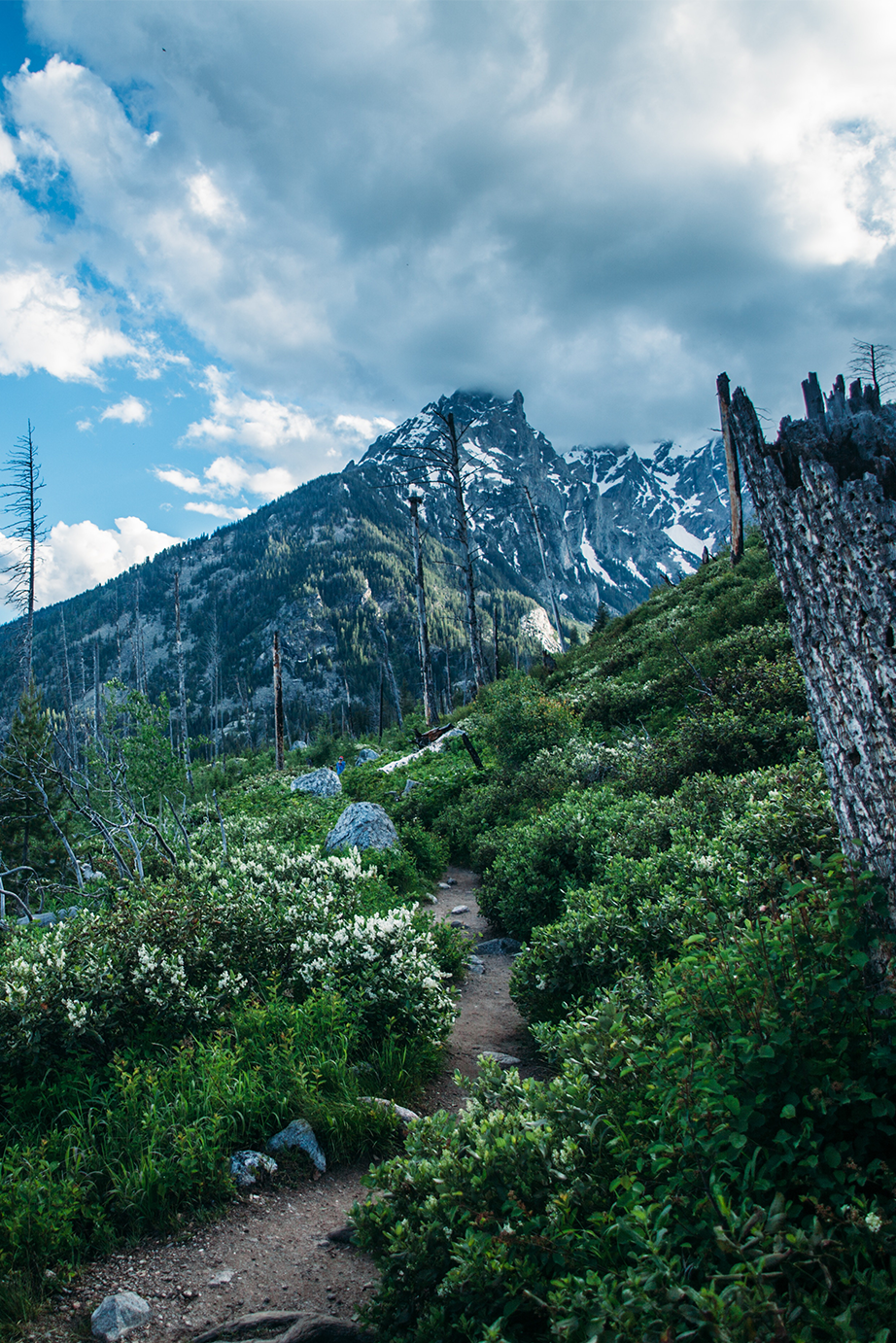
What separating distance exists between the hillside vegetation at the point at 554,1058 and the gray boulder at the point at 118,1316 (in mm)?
497

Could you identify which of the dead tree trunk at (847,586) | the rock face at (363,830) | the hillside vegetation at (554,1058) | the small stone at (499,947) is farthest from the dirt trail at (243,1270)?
the rock face at (363,830)

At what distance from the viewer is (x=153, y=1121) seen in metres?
4.12

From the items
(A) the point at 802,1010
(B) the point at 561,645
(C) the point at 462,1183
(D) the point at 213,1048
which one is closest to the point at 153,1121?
(D) the point at 213,1048

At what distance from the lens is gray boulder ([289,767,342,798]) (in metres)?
17.8

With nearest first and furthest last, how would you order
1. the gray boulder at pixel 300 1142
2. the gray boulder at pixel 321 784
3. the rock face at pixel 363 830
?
the gray boulder at pixel 300 1142
the rock face at pixel 363 830
the gray boulder at pixel 321 784

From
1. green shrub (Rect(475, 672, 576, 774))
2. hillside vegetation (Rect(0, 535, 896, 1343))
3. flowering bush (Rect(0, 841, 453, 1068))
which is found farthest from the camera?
green shrub (Rect(475, 672, 576, 774))

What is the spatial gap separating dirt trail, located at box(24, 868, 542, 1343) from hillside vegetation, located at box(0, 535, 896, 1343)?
200 millimetres

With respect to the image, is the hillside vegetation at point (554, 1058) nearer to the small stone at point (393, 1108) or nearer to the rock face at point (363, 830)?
the small stone at point (393, 1108)

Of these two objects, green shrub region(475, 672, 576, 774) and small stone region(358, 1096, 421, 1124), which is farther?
green shrub region(475, 672, 576, 774)

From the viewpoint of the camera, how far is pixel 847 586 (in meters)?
2.87

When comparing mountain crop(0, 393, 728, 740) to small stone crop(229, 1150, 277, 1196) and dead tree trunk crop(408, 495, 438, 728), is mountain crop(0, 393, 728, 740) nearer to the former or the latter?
dead tree trunk crop(408, 495, 438, 728)

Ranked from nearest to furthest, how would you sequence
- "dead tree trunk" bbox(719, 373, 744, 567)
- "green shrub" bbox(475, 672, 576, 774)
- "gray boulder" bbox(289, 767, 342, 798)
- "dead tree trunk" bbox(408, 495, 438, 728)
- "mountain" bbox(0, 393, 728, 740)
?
"green shrub" bbox(475, 672, 576, 774), "gray boulder" bbox(289, 767, 342, 798), "dead tree trunk" bbox(719, 373, 744, 567), "dead tree trunk" bbox(408, 495, 438, 728), "mountain" bbox(0, 393, 728, 740)

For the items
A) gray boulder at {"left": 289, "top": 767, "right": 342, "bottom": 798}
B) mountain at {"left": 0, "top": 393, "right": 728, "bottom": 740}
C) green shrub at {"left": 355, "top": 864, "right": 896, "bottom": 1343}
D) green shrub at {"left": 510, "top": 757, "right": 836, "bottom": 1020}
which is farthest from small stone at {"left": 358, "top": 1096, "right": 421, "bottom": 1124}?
mountain at {"left": 0, "top": 393, "right": 728, "bottom": 740}

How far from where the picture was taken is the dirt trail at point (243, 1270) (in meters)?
3.11
